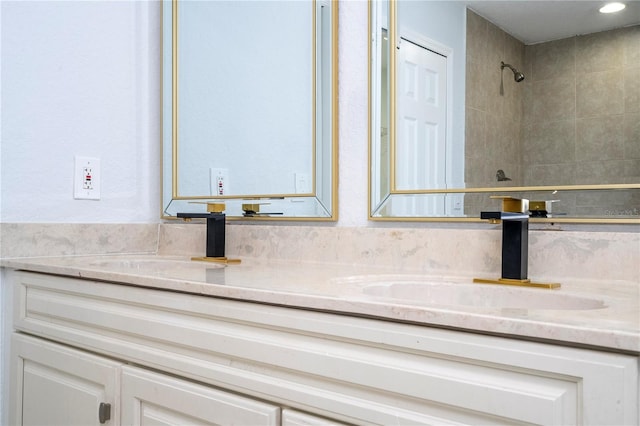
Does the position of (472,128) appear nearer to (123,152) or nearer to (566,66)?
(566,66)

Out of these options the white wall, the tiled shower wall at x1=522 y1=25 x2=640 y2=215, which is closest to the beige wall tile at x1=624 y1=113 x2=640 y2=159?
the tiled shower wall at x1=522 y1=25 x2=640 y2=215

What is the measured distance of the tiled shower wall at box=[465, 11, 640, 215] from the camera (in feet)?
3.41

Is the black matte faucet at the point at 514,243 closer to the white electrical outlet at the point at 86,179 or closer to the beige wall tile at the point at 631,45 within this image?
the beige wall tile at the point at 631,45

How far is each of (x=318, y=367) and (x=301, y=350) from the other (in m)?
0.04

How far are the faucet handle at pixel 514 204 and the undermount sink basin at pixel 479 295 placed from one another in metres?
0.14

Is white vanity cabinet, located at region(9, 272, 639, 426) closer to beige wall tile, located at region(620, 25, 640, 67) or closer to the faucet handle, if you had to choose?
the faucet handle

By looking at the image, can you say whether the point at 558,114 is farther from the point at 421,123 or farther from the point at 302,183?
the point at 302,183

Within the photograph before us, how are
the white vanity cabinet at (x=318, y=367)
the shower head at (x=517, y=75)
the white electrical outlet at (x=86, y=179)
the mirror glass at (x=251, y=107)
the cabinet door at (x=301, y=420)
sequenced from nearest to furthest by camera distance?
1. the white vanity cabinet at (x=318, y=367)
2. the cabinet door at (x=301, y=420)
3. the shower head at (x=517, y=75)
4. the mirror glass at (x=251, y=107)
5. the white electrical outlet at (x=86, y=179)

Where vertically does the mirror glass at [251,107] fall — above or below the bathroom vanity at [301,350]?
above

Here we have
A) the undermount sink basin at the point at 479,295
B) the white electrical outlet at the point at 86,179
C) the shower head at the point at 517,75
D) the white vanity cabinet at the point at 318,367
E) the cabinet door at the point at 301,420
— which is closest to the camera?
the white vanity cabinet at the point at 318,367

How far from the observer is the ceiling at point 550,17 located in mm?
1061

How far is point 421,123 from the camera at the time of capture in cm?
128

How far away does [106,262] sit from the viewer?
59.8 inches

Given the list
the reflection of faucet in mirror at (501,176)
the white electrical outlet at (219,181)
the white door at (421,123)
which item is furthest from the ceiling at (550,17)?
the white electrical outlet at (219,181)
